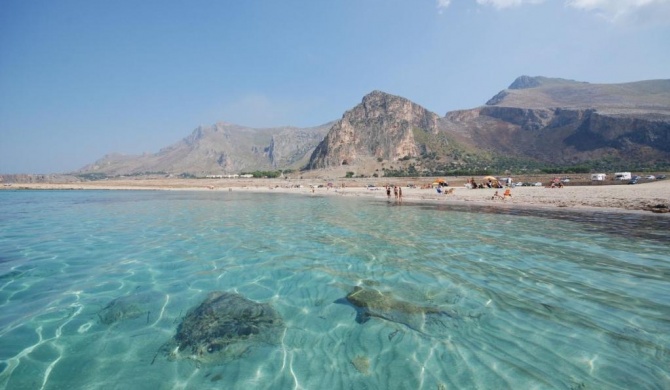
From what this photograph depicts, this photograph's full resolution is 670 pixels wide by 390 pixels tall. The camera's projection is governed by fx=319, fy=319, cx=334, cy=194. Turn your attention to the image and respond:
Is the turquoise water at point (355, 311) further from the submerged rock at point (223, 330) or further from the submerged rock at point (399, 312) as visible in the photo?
the submerged rock at point (223, 330)

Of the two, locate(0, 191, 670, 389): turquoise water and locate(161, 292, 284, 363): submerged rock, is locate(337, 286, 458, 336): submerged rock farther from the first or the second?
Answer: locate(161, 292, 284, 363): submerged rock

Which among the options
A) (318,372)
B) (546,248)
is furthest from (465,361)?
(546,248)

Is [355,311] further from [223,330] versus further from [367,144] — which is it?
[367,144]

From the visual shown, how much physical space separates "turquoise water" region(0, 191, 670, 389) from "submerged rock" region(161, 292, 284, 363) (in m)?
0.21

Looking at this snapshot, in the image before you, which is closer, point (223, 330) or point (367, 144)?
point (223, 330)

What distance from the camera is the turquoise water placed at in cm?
487

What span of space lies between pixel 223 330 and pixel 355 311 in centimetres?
279

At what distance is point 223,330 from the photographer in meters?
5.96

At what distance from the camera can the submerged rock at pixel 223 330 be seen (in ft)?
17.8

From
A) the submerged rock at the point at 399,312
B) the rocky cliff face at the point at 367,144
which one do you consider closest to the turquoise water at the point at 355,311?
the submerged rock at the point at 399,312

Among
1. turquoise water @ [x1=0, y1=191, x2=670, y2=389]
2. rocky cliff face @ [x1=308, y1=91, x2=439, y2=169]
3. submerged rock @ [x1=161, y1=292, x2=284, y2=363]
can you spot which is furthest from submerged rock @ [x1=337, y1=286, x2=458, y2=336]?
rocky cliff face @ [x1=308, y1=91, x2=439, y2=169]

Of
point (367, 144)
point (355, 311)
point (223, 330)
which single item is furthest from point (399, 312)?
point (367, 144)

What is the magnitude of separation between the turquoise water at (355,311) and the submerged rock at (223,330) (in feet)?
0.67

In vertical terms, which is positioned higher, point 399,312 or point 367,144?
point 367,144
